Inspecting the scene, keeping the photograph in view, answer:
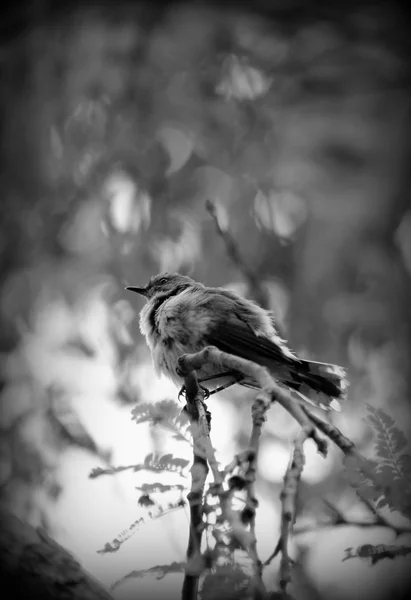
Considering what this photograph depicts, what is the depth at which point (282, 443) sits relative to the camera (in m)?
4.11

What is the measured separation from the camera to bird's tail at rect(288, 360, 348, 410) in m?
3.07

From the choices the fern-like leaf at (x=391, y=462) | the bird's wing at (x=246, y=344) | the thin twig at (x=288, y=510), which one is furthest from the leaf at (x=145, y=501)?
the bird's wing at (x=246, y=344)

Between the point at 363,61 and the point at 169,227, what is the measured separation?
201cm

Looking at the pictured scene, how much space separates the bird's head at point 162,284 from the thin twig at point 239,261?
0.40 metres

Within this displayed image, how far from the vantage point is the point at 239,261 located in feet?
13.6

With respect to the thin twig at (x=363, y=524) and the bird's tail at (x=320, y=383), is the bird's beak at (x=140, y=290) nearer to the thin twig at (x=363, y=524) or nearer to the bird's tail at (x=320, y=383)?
the bird's tail at (x=320, y=383)

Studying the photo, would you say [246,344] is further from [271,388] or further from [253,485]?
[253,485]

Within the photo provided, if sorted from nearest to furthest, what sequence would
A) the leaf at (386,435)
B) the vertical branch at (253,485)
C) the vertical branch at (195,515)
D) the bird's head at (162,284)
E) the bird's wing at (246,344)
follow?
the vertical branch at (253,485)
the vertical branch at (195,515)
the leaf at (386,435)
the bird's wing at (246,344)
the bird's head at (162,284)

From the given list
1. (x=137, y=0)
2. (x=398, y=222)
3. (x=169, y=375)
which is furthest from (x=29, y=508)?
(x=137, y=0)

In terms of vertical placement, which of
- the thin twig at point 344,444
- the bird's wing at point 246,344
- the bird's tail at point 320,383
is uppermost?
the thin twig at point 344,444

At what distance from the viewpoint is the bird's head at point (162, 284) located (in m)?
4.29

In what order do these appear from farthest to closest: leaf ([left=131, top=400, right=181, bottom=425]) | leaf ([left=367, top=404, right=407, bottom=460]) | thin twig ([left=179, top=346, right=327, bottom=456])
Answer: leaf ([left=131, top=400, right=181, bottom=425]) < leaf ([left=367, top=404, right=407, bottom=460]) < thin twig ([left=179, top=346, right=327, bottom=456])

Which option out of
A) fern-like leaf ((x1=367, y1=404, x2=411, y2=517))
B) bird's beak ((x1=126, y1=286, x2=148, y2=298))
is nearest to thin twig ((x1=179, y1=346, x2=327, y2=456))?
fern-like leaf ((x1=367, y1=404, x2=411, y2=517))

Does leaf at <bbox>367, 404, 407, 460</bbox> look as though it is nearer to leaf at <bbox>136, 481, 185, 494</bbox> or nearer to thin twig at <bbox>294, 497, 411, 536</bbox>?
thin twig at <bbox>294, 497, 411, 536</bbox>
